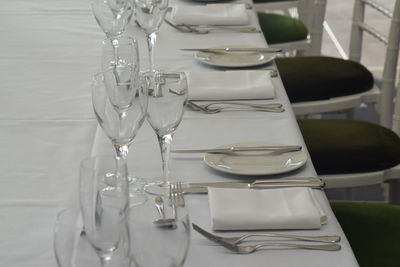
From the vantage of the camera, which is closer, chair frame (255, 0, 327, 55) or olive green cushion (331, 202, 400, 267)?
olive green cushion (331, 202, 400, 267)

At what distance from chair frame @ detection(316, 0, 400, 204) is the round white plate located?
0.75 metres

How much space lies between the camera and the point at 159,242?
935 mm

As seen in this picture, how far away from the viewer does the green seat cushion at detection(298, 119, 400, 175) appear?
7.58ft

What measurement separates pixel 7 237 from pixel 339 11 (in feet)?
17.9

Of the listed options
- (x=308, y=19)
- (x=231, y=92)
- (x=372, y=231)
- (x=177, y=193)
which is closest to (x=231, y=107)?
(x=231, y=92)

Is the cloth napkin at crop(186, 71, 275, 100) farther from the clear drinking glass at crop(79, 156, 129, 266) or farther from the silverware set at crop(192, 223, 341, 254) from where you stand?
the clear drinking glass at crop(79, 156, 129, 266)

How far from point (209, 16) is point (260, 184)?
1209 mm

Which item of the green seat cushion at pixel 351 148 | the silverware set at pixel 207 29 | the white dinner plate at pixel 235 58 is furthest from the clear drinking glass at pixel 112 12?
the green seat cushion at pixel 351 148

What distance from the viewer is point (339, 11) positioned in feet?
21.0

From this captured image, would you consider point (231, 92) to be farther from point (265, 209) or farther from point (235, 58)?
point (265, 209)

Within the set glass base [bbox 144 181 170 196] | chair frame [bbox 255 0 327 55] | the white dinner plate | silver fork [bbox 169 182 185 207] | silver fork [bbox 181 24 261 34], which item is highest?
silver fork [bbox 169 182 185 207]

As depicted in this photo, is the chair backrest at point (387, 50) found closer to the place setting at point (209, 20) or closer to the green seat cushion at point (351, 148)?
the green seat cushion at point (351, 148)

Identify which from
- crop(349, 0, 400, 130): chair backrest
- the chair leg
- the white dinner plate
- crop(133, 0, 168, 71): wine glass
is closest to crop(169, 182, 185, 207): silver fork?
crop(133, 0, 168, 71): wine glass

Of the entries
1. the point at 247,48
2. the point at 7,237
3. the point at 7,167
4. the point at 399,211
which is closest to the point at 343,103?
the point at 247,48
